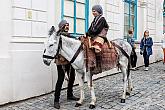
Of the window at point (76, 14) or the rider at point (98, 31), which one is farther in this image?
the window at point (76, 14)

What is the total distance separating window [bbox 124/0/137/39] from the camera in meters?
15.2

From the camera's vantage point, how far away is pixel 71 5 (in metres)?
10.4

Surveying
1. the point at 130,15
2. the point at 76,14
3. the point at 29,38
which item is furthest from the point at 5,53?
the point at 130,15

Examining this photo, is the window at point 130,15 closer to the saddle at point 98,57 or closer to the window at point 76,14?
the window at point 76,14

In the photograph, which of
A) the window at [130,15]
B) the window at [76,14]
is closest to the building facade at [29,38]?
the window at [76,14]

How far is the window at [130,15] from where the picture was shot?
1516cm

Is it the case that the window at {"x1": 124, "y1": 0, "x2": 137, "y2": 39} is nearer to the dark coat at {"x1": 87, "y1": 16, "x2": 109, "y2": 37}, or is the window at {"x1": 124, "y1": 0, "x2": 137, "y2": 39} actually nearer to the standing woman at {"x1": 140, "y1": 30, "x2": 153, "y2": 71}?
the standing woman at {"x1": 140, "y1": 30, "x2": 153, "y2": 71}

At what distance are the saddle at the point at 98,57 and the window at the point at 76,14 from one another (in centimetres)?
256

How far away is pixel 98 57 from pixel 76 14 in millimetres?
3340

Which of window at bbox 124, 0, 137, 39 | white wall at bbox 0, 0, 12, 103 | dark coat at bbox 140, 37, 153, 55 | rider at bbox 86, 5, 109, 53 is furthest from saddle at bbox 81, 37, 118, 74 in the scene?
window at bbox 124, 0, 137, 39

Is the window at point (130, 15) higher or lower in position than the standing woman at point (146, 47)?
higher

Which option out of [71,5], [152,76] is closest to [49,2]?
[71,5]

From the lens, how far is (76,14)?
1062 centimetres

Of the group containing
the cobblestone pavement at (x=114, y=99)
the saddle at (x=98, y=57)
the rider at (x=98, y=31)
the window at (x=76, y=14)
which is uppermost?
the window at (x=76, y=14)
